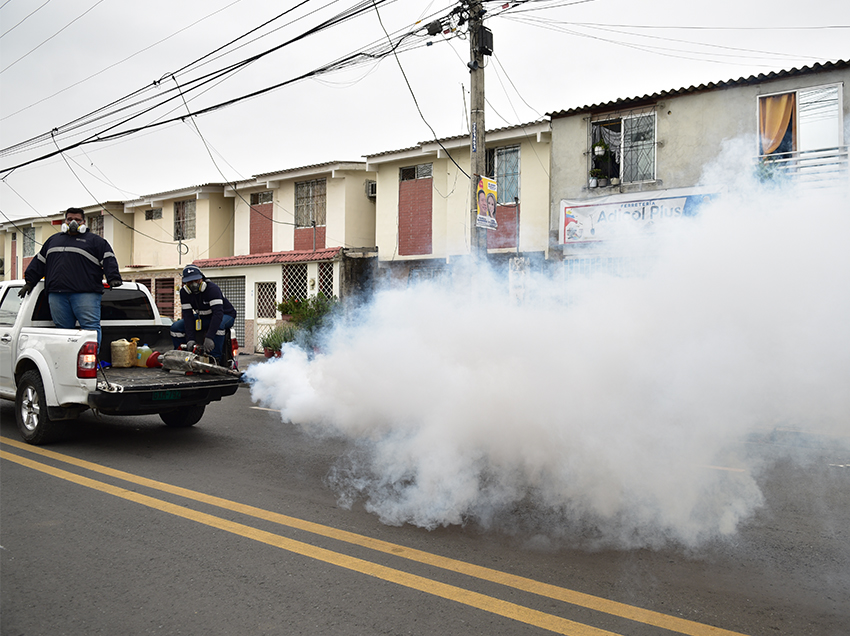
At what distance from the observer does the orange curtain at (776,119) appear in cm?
1162

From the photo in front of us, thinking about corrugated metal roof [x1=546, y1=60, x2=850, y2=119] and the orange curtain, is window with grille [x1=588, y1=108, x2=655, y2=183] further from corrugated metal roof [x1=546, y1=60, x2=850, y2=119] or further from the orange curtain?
the orange curtain

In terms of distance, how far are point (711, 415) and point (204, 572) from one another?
10.4ft

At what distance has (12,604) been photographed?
3.09m

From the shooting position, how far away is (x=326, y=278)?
19203 millimetres

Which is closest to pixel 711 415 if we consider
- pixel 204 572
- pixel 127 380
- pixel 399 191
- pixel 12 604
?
pixel 204 572

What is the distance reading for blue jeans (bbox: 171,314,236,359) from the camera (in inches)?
296

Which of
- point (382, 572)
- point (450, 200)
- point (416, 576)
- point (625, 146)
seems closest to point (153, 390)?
point (382, 572)

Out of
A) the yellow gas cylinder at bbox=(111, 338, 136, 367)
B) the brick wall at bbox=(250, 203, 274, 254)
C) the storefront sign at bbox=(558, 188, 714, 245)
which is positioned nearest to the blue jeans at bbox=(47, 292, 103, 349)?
the yellow gas cylinder at bbox=(111, 338, 136, 367)

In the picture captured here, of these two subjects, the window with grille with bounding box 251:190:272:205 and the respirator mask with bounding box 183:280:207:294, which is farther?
the window with grille with bounding box 251:190:272:205

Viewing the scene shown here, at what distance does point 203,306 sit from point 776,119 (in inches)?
446

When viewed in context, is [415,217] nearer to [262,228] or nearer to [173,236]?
[262,228]

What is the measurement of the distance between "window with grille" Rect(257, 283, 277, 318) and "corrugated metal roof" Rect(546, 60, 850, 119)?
11.3m

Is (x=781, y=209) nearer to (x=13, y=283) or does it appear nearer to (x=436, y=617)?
(x=436, y=617)

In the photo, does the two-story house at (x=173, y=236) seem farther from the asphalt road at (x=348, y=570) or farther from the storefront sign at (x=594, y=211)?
the asphalt road at (x=348, y=570)
